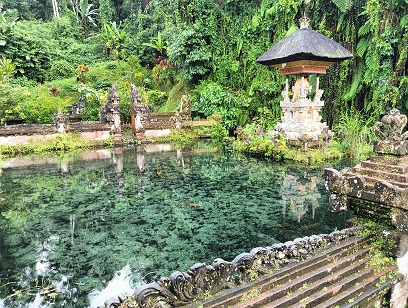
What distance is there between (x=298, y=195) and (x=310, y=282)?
3.91 meters

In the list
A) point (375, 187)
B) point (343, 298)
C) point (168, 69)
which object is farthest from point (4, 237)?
point (168, 69)

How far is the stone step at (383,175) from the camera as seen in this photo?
9.58 ft

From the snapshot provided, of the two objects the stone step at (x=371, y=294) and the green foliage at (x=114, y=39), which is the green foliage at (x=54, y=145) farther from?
the stone step at (x=371, y=294)

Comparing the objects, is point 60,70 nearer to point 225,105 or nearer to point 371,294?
point 225,105

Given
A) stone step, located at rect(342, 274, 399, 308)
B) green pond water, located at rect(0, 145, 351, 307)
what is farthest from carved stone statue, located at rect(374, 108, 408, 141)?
green pond water, located at rect(0, 145, 351, 307)

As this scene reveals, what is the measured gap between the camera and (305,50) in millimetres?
10016

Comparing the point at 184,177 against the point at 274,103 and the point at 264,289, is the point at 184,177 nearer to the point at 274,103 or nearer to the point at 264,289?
the point at 264,289

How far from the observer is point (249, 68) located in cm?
1670

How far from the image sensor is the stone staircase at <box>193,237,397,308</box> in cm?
226

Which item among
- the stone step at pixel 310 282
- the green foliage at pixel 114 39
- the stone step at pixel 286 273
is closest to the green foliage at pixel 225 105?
the green foliage at pixel 114 39

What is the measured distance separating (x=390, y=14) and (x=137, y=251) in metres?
11.7

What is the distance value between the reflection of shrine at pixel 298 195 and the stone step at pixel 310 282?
2.19m

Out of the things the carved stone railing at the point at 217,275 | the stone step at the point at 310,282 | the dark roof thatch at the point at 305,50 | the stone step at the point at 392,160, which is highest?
the dark roof thatch at the point at 305,50

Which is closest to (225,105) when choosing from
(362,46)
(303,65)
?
(303,65)
